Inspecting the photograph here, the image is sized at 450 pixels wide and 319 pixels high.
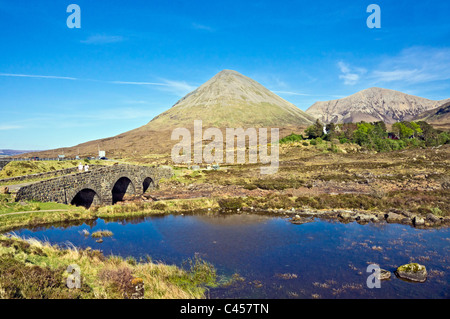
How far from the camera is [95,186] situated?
3488 centimetres

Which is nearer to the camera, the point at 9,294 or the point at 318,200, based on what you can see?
the point at 9,294

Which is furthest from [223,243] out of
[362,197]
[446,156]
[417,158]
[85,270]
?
[446,156]

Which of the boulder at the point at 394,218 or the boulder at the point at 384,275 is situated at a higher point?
the boulder at the point at 394,218

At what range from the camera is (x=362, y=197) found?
120 feet

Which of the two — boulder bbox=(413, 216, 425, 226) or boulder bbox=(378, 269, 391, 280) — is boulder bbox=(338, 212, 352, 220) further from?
boulder bbox=(378, 269, 391, 280)

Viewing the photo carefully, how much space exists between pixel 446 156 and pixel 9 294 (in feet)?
286

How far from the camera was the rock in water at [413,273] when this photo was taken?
1611 cm

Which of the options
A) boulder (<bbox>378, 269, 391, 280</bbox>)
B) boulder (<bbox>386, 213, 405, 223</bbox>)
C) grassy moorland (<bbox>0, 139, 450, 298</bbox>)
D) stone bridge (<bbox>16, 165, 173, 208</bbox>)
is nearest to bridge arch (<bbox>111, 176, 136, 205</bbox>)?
stone bridge (<bbox>16, 165, 173, 208</bbox>)

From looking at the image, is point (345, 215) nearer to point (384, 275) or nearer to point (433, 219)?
point (433, 219)

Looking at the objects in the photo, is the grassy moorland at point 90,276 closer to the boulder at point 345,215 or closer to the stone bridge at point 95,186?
the stone bridge at point 95,186

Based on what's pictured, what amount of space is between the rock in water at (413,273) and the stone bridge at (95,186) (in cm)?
3065

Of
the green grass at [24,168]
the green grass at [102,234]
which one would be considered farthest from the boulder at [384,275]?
the green grass at [24,168]
